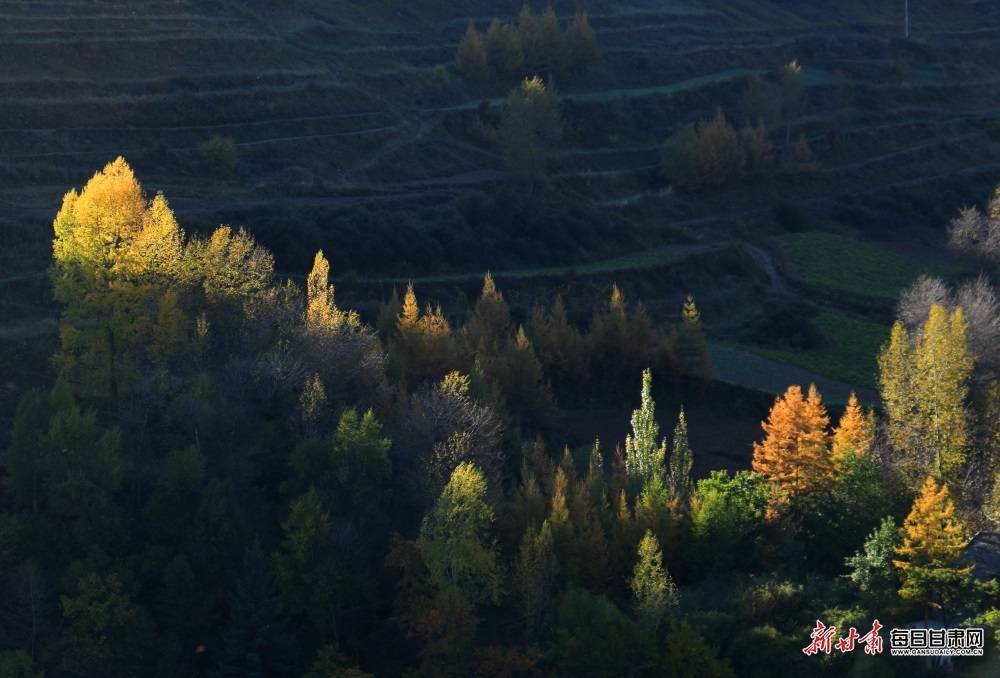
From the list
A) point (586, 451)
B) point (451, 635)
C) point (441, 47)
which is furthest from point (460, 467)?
point (441, 47)

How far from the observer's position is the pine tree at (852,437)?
44.2 meters

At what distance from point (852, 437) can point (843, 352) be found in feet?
93.9

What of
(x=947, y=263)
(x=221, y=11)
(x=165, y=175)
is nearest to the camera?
(x=165, y=175)

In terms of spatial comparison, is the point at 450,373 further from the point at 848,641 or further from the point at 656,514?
the point at 848,641

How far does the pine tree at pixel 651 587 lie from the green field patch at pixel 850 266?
159 feet

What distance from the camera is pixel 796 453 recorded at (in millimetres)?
44031

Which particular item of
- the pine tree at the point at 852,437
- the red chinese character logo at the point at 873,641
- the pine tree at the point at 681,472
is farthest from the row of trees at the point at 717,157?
the red chinese character logo at the point at 873,641

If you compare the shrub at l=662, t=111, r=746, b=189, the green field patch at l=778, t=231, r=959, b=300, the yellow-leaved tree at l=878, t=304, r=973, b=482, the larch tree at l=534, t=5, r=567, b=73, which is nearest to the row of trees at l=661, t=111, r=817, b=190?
the shrub at l=662, t=111, r=746, b=189

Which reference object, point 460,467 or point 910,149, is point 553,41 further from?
point 460,467

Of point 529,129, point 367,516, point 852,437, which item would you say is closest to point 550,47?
point 529,129

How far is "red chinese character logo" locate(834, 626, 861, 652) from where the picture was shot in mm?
34562

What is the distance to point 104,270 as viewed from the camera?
159 feet

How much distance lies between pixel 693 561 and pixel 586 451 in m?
13.5

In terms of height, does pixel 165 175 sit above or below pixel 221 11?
below
